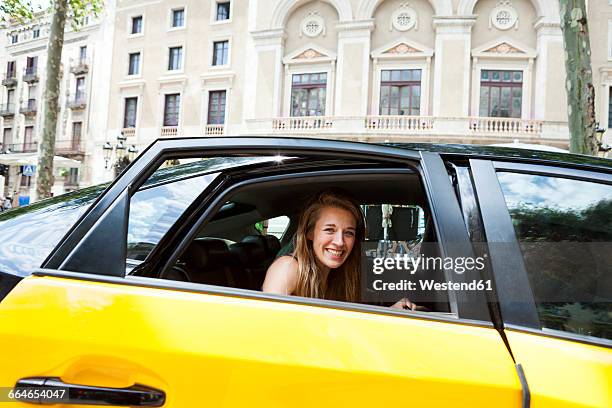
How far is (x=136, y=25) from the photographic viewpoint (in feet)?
89.2

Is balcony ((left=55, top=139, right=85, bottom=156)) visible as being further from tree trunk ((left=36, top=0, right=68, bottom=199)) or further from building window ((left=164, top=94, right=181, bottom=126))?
tree trunk ((left=36, top=0, right=68, bottom=199))

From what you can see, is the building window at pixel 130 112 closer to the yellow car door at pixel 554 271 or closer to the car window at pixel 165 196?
the car window at pixel 165 196

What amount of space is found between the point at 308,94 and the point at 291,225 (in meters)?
21.0

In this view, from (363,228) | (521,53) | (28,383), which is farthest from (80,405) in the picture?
(521,53)

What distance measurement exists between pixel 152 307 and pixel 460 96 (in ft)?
70.1

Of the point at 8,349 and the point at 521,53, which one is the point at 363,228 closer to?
the point at 8,349

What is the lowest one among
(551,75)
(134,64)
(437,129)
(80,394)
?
(80,394)

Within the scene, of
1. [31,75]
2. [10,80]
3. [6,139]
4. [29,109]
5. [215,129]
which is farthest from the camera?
[10,80]

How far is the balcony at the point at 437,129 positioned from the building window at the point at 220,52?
17.8 feet

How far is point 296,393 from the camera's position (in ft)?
3.22

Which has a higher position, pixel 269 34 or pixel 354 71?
pixel 269 34

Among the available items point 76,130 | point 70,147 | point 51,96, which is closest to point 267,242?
point 51,96

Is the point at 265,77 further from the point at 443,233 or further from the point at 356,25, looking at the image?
the point at 443,233

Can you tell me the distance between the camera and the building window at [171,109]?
84.3 feet
